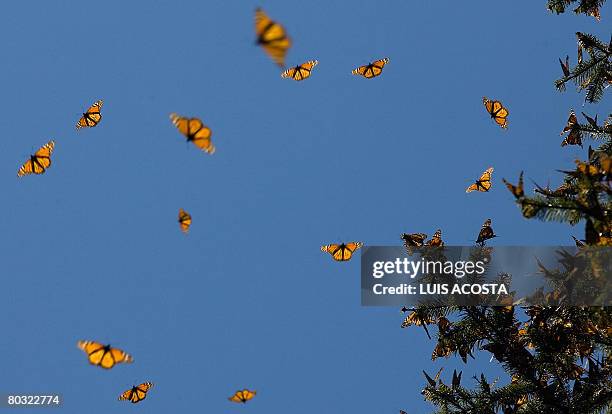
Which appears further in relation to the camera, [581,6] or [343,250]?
[343,250]

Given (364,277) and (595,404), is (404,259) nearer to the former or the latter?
(364,277)

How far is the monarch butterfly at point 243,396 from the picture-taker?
8.95 metres

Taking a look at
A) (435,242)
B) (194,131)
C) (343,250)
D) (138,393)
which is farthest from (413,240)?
(138,393)

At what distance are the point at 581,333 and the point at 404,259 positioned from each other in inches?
78.7

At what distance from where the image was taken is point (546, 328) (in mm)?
5621

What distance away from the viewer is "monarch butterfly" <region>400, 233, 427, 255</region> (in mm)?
5884

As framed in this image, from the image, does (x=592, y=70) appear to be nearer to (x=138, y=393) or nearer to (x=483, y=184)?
(x=483, y=184)

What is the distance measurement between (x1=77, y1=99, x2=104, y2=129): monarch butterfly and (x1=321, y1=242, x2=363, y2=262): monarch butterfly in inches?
219

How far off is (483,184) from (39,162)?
27.6 ft

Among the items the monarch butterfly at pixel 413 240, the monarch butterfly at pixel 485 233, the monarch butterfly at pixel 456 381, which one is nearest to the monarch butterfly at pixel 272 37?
the monarch butterfly at pixel 413 240

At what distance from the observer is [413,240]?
5914mm

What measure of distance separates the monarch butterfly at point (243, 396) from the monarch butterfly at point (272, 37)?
6164 millimetres

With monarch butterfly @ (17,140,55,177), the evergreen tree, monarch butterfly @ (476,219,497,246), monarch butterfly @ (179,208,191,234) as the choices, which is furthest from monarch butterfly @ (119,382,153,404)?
monarch butterfly @ (476,219,497,246)

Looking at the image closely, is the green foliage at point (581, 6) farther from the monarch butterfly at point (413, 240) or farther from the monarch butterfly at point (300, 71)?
the monarch butterfly at point (300, 71)
